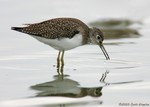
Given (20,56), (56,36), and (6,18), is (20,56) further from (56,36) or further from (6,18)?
(6,18)

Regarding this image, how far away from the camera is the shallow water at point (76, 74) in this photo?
9523 millimetres

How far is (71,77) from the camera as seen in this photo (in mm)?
11320

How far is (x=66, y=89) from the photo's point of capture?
10.3 m

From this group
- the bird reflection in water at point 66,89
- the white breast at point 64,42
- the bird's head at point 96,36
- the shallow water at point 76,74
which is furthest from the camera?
the bird's head at point 96,36

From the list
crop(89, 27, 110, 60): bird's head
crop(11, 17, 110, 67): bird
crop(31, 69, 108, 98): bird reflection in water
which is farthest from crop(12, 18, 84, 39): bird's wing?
crop(31, 69, 108, 98): bird reflection in water

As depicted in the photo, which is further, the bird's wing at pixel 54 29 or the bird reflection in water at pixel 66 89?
the bird's wing at pixel 54 29

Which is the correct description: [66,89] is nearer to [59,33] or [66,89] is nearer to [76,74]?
[76,74]

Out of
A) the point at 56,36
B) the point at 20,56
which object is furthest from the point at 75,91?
the point at 20,56

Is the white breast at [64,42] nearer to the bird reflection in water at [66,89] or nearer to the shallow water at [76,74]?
the shallow water at [76,74]

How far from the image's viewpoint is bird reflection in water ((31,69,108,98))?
32.4 feet

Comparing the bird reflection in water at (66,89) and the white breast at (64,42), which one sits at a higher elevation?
the white breast at (64,42)

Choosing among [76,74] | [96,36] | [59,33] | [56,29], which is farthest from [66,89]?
[96,36]

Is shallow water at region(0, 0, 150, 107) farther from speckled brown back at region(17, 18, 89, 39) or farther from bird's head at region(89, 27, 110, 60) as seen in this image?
speckled brown back at region(17, 18, 89, 39)

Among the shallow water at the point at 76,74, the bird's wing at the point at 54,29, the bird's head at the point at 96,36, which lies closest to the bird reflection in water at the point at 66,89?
the shallow water at the point at 76,74
